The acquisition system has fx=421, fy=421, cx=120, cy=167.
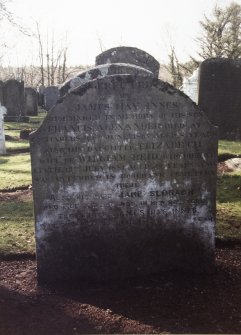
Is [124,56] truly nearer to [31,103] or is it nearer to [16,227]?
[16,227]

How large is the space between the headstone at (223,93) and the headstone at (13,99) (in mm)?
12884

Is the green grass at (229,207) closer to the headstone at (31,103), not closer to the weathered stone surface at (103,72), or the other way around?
the weathered stone surface at (103,72)

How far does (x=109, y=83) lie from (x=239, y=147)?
727 cm

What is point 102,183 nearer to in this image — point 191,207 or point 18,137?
point 191,207

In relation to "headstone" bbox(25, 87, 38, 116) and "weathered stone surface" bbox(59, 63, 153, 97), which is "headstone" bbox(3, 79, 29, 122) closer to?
"headstone" bbox(25, 87, 38, 116)

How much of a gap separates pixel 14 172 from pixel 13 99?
549 inches

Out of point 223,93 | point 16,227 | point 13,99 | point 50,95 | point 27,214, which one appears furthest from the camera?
point 50,95

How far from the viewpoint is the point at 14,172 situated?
963 centimetres

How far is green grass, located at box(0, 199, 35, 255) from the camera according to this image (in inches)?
197

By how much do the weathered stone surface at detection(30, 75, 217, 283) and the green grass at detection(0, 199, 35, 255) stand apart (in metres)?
0.89

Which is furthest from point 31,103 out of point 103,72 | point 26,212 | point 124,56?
point 26,212

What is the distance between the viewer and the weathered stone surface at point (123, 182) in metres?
4.04

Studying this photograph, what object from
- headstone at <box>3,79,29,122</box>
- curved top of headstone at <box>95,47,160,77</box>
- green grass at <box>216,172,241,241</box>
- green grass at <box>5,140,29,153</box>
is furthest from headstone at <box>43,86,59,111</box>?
green grass at <box>216,172,241,241</box>

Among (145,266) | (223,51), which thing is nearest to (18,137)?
(145,266)
